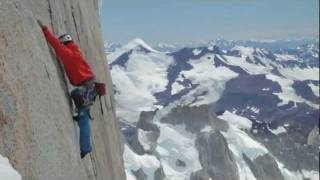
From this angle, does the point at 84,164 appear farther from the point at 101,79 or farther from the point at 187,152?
the point at 187,152

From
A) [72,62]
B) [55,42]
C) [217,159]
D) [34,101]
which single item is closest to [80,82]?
[72,62]

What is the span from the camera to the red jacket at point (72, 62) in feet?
41.6

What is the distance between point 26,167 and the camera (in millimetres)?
8914

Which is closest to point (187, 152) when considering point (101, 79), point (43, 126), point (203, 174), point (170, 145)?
point (170, 145)

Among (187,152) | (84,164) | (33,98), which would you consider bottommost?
(187,152)

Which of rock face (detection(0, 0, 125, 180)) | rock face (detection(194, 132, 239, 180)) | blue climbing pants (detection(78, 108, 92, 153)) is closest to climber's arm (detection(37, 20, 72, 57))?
rock face (detection(0, 0, 125, 180))

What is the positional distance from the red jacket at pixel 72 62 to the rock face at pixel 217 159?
167 m

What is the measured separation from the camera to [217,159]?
184 metres

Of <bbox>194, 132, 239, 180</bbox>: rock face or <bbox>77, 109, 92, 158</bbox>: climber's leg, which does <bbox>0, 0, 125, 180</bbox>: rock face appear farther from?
<bbox>194, 132, 239, 180</bbox>: rock face

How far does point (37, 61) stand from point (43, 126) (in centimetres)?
137

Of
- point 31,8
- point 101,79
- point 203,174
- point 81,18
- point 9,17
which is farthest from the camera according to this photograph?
point 203,174

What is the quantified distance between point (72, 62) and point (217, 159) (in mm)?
173418

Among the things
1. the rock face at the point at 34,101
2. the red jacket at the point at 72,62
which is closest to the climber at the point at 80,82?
the red jacket at the point at 72,62

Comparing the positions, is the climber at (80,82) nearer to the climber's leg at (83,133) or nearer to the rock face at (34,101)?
the climber's leg at (83,133)
